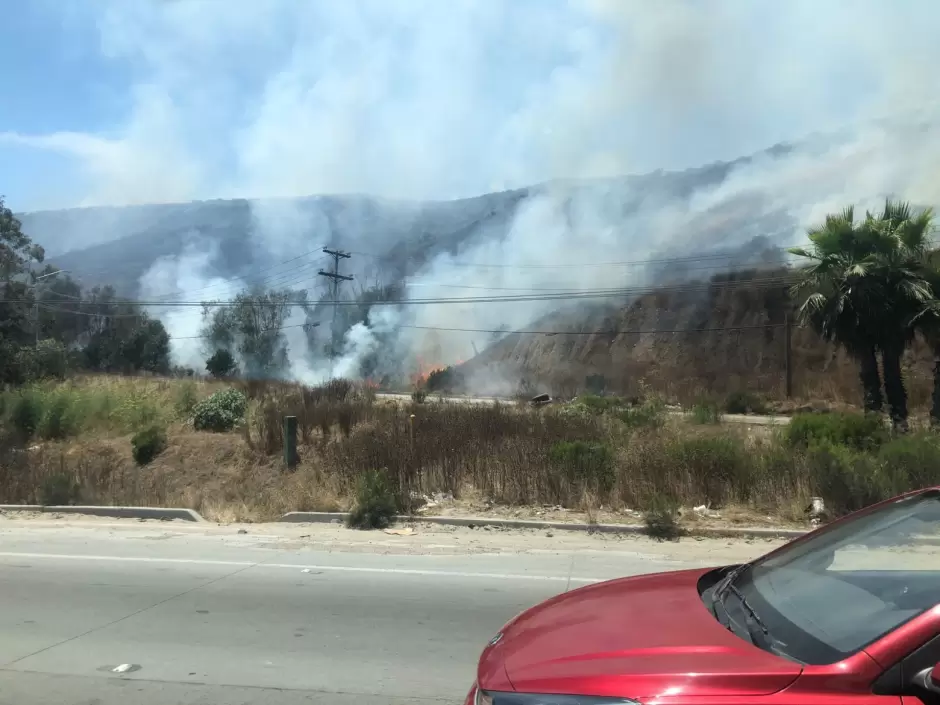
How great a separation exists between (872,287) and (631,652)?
20.1 meters

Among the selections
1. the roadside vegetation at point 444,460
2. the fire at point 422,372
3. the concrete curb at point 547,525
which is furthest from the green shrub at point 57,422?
the fire at point 422,372

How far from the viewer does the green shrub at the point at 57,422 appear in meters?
21.8

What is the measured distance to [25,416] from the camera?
2169 centimetres

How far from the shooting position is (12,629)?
577 centimetres

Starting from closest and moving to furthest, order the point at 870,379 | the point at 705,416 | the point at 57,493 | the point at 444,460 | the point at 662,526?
the point at 662,526, the point at 444,460, the point at 57,493, the point at 870,379, the point at 705,416

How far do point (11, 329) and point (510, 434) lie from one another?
53.5 feet

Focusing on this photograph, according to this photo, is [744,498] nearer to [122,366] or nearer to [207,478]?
[207,478]

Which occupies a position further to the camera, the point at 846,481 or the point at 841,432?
the point at 841,432

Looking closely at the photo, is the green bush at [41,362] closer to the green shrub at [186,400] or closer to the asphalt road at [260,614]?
the green shrub at [186,400]

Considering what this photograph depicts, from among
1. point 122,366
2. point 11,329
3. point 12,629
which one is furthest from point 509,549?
point 122,366

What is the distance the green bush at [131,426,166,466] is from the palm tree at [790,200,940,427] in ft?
59.9

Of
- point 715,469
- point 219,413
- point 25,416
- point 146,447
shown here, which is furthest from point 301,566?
point 25,416

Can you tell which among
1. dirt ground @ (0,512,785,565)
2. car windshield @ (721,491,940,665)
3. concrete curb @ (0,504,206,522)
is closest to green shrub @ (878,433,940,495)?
dirt ground @ (0,512,785,565)

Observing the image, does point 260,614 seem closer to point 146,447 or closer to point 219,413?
point 146,447
